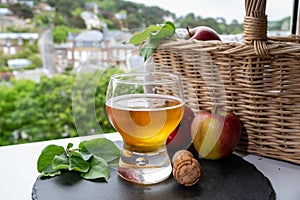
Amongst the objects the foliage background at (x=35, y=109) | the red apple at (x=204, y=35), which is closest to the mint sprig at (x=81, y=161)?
the red apple at (x=204, y=35)

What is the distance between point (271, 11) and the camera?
1.58 metres

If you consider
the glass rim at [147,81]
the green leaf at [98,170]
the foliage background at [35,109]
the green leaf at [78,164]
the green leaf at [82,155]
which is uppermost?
the glass rim at [147,81]

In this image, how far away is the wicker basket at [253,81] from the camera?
690 millimetres

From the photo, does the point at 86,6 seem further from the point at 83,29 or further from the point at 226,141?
the point at 226,141

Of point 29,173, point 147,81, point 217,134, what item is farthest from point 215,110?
point 29,173

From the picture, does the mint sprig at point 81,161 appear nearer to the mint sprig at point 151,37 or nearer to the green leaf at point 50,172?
the green leaf at point 50,172

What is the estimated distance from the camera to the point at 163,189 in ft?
2.02

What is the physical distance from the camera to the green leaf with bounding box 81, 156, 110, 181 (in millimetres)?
648

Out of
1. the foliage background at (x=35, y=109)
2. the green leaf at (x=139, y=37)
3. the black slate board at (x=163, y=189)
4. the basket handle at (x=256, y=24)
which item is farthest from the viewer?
the foliage background at (x=35, y=109)

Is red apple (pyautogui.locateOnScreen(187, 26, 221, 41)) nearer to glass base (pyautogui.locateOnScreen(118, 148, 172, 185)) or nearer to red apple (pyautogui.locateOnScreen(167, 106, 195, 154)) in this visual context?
red apple (pyautogui.locateOnScreen(167, 106, 195, 154))

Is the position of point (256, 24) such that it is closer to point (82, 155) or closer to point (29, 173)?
point (82, 155)

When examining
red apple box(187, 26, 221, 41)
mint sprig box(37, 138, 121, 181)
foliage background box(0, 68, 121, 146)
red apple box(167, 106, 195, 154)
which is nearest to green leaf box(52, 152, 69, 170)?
mint sprig box(37, 138, 121, 181)

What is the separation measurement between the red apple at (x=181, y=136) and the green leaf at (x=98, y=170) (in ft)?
0.52

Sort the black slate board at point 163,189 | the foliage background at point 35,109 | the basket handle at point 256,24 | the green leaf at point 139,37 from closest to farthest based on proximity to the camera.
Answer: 1. the black slate board at point 163,189
2. the basket handle at point 256,24
3. the green leaf at point 139,37
4. the foliage background at point 35,109
